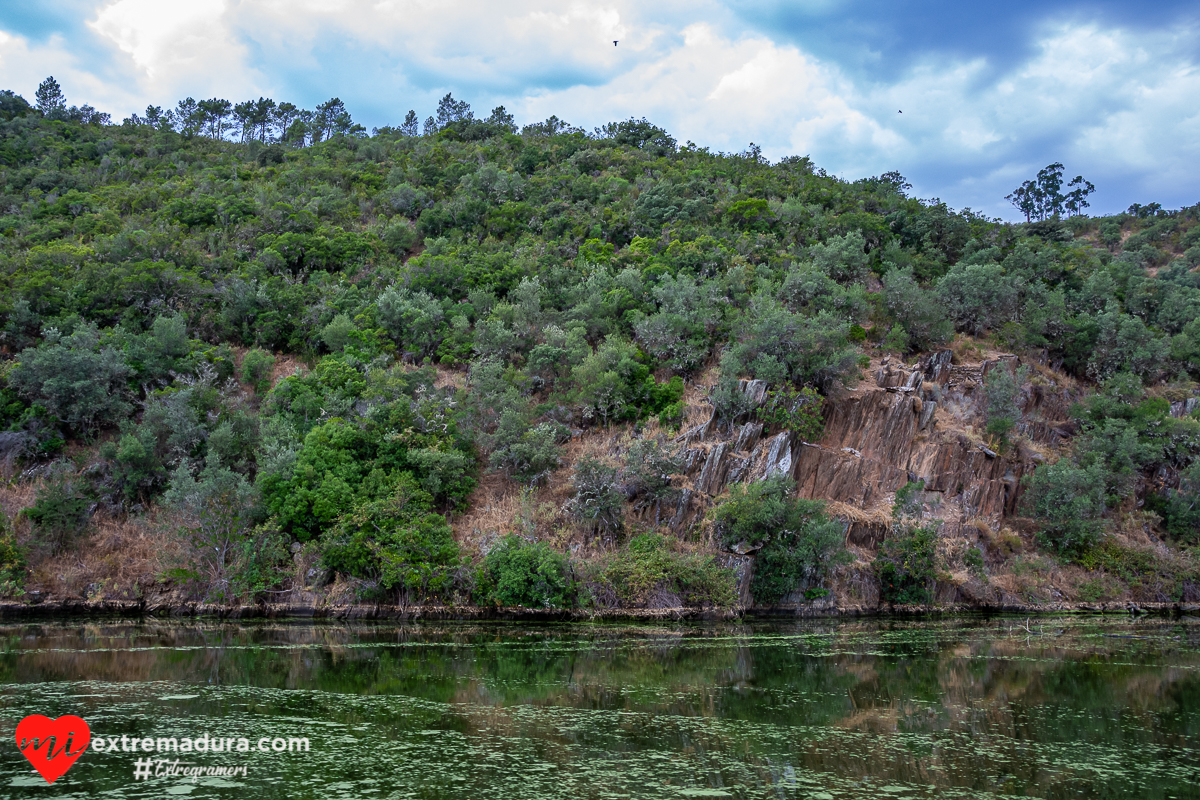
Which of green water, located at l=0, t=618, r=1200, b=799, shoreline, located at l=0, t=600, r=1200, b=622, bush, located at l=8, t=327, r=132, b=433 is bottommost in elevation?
shoreline, located at l=0, t=600, r=1200, b=622

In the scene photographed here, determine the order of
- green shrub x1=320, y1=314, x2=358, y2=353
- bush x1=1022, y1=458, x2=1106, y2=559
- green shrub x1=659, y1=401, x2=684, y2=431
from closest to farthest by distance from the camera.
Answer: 1. bush x1=1022, y1=458, x2=1106, y2=559
2. green shrub x1=659, y1=401, x2=684, y2=431
3. green shrub x1=320, y1=314, x2=358, y2=353

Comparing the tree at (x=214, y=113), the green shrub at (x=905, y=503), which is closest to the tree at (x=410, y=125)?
the tree at (x=214, y=113)

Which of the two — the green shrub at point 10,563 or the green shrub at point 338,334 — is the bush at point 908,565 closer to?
the green shrub at point 338,334

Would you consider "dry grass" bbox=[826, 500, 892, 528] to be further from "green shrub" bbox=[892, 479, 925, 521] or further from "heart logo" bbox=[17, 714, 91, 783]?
"heart logo" bbox=[17, 714, 91, 783]

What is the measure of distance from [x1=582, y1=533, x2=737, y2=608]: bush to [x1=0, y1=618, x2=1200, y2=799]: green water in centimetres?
498

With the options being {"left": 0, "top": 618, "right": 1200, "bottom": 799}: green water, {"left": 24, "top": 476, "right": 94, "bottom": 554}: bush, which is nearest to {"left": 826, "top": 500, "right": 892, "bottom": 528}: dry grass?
{"left": 0, "top": 618, "right": 1200, "bottom": 799}: green water

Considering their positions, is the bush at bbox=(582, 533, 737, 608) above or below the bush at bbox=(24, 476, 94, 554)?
below

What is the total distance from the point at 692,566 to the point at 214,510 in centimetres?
2343

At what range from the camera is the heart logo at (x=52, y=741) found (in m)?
12.2

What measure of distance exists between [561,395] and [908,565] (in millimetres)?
22739

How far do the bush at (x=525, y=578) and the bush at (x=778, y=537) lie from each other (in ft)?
29.5

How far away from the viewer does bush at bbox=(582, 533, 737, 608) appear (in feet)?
109

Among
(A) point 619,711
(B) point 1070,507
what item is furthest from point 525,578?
(B) point 1070,507

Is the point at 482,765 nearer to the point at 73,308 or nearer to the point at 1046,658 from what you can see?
the point at 1046,658
